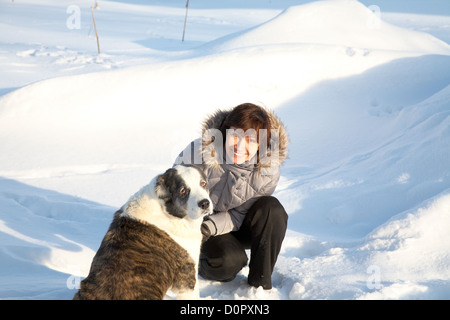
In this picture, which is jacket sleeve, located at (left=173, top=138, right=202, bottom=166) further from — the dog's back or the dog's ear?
the dog's back

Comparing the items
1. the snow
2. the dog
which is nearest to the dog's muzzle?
the dog

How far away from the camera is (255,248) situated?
3.35 metres

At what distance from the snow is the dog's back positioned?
70cm

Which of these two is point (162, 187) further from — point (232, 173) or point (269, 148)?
point (269, 148)

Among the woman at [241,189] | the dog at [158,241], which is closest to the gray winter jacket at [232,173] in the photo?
the woman at [241,189]

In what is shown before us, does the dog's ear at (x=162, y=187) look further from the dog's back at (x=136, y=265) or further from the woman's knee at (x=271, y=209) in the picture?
the woman's knee at (x=271, y=209)

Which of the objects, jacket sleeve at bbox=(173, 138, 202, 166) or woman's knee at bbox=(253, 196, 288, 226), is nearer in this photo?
woman's knee at bbox=(253, 196, 288, 226)

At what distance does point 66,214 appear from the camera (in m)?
5.05

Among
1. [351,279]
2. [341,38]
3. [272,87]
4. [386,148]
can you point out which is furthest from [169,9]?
[351,279]

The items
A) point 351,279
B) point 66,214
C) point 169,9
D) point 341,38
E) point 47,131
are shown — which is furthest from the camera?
point 169,9

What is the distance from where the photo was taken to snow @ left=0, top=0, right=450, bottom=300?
3.62 metres
